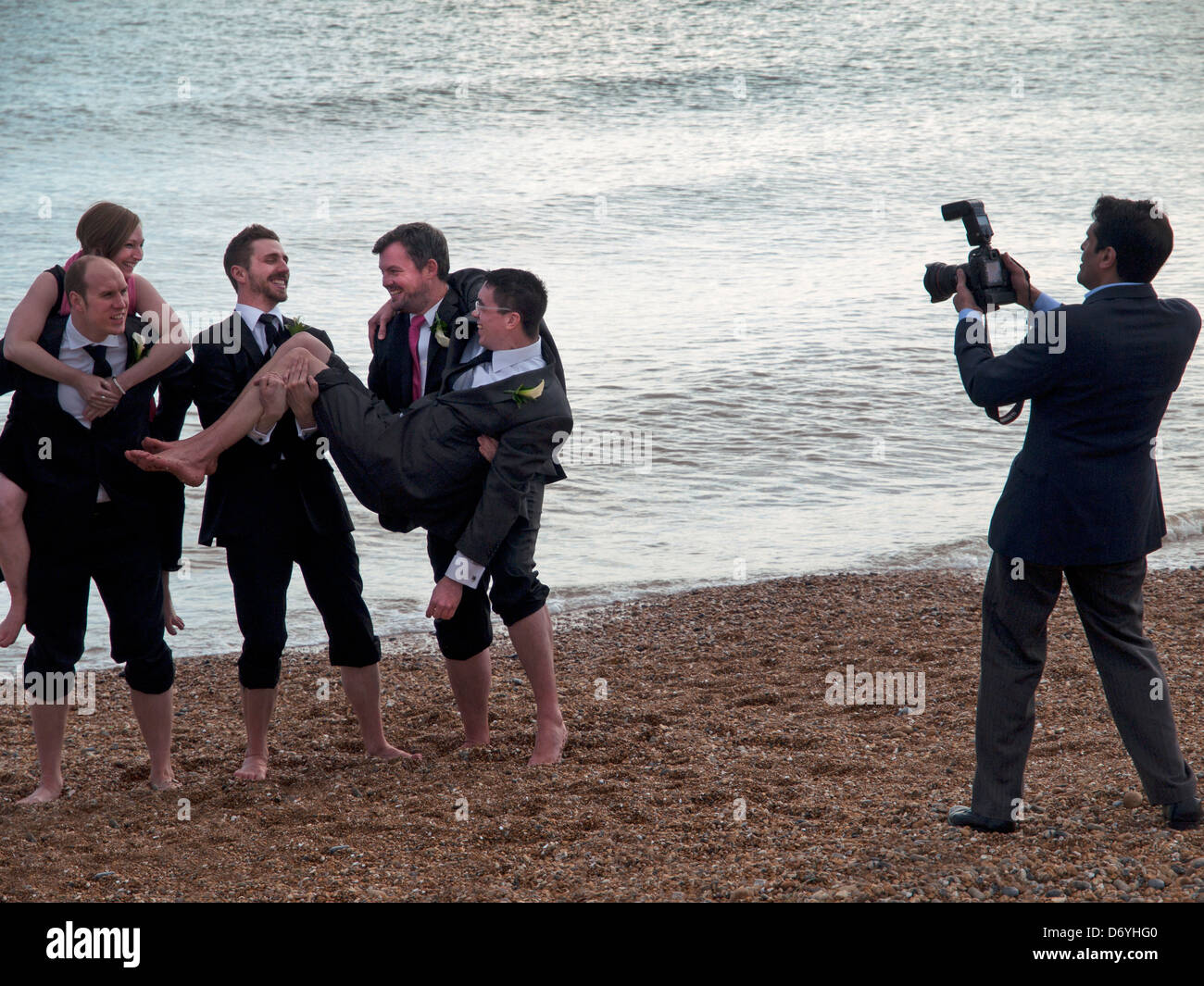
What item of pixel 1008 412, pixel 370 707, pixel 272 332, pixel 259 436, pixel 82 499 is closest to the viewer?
pixel 1008 412

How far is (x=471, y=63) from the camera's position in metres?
35.8

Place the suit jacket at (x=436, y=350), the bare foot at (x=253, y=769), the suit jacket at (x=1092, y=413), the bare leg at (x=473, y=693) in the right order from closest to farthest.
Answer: the suit jacket at (x=1092, y=413) → the suit jacket at (x=436, y=350) → the bare foot at (x=253, y=769) → the bare leg at (x=473, y=693)

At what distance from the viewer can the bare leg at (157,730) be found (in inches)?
160

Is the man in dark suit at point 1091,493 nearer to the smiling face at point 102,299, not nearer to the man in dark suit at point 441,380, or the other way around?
the man in dark suit at point 441,380

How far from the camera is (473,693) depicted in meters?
4.45

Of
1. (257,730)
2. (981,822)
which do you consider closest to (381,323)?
(257,730)

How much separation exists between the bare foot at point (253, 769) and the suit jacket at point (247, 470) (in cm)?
81

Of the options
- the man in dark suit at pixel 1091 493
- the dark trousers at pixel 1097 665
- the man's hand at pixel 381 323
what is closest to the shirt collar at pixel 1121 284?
the man in dark suit at pixel 1091 493

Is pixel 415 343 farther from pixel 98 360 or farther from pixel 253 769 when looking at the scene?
pixel 253 769

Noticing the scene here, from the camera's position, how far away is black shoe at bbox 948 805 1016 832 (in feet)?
11.4

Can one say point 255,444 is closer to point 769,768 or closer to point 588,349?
point 769,768

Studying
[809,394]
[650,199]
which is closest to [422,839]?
[809,394]

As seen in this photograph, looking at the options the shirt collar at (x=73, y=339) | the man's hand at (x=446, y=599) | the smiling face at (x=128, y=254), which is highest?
the smiling face at (x=128, y=254)

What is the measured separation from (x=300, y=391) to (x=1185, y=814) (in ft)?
9.24
